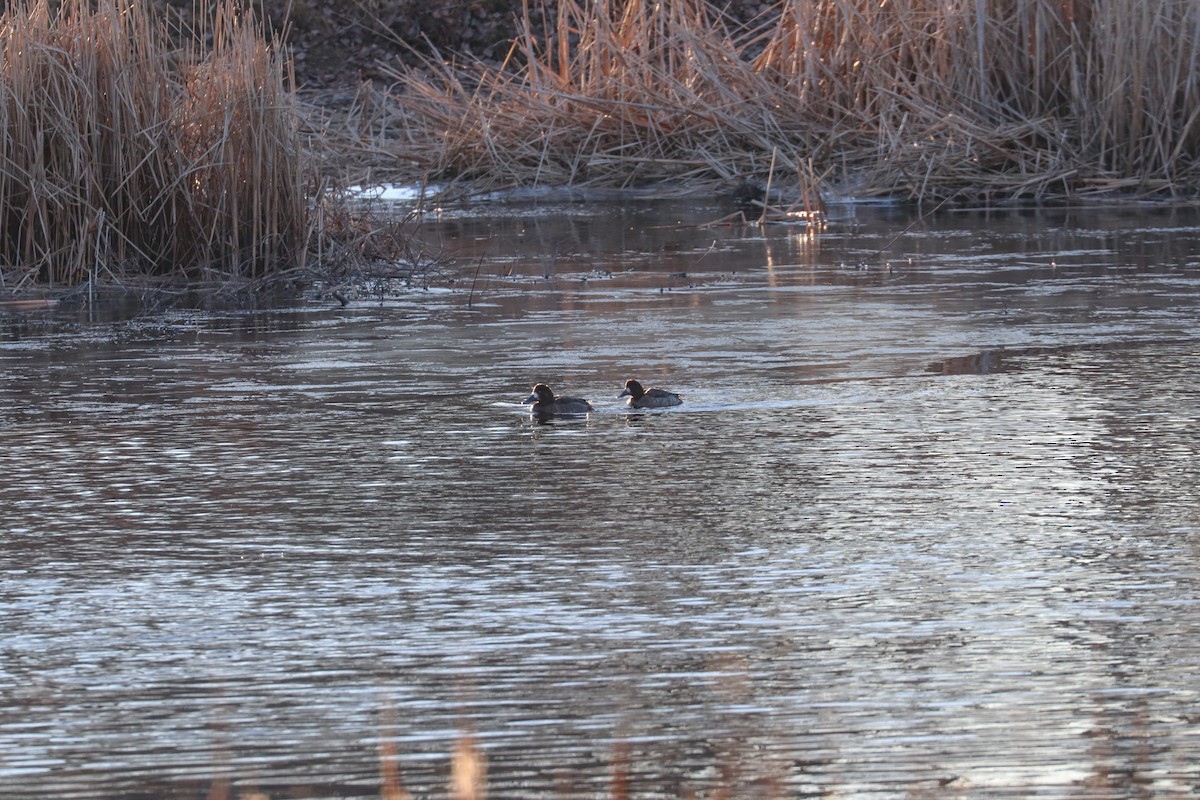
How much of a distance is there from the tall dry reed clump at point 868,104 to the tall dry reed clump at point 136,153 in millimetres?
5618

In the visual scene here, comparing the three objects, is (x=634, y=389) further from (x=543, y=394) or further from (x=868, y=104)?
(x=868, y=104)

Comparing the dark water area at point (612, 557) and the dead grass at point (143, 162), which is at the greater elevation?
the dead grass at point (143, 162)

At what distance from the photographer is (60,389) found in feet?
26.4

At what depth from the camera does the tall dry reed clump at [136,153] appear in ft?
35.5

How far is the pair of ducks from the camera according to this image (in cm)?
715

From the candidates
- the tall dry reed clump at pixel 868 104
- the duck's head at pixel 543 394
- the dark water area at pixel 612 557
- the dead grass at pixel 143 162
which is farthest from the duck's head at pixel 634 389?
the tall dry reed clump at pixel 868 104

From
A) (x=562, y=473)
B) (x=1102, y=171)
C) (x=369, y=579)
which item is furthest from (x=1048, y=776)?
(x=1102, y=171)

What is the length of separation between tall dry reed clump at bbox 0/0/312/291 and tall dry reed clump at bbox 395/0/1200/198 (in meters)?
5.62

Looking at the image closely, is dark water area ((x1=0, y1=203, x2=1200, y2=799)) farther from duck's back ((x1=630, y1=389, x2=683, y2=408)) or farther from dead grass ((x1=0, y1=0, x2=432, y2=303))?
dead grass ((x1=0, y1=0, x2=432, y2=303))

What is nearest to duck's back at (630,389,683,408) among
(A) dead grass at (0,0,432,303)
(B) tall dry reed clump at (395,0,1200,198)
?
(A) dead grass at (0,0,432,303)

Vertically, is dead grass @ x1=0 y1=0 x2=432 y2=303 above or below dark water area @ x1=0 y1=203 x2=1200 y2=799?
above

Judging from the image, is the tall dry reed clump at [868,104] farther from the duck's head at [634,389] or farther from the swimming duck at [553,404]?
the swimming duck at [553,404]

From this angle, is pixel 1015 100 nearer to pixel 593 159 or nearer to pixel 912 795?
pixel 593 159

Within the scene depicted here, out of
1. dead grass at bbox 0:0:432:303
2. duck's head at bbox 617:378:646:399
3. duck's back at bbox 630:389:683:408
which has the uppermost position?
dead grass at bbox 0:0:432:303
